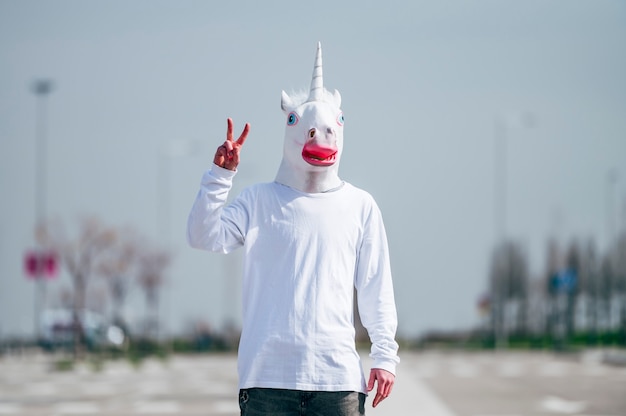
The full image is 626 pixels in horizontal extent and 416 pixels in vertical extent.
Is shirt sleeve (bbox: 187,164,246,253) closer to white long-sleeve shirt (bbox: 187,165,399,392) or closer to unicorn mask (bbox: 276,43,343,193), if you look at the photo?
white long-sleeve shirt (bbox: 187,165,399,392)

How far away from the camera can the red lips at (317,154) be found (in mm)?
5184

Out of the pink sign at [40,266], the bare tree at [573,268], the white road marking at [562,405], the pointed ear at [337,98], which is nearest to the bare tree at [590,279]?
the bare tree at [573,268]

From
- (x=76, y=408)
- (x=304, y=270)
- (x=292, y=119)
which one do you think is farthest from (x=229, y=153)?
(x=76, y=408)

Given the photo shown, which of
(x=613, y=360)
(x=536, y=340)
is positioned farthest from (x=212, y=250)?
(x=536, y=340)

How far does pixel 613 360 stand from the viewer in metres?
37.6

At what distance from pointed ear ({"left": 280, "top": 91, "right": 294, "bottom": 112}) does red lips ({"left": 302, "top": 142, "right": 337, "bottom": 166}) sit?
0.84 feet

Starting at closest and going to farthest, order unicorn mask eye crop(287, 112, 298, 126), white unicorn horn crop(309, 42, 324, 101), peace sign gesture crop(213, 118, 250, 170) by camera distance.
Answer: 1. peace sign gesture crop(213, 118, 250, 170)
2. unicorn mask eye crop(287, 112, 298, 126)
3. white unicorn horn crop(309, 42, 324, 101)

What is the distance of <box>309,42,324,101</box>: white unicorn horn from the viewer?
17.9 feet

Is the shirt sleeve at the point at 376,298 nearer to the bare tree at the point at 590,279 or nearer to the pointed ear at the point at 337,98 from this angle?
the pointed ear at the point at 337,98

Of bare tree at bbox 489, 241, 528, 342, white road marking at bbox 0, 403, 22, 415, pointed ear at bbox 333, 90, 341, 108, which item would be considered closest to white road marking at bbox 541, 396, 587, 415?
white road marking at bbox 0, 403, 22, 415

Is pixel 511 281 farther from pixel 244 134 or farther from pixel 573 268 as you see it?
pixel 244 134

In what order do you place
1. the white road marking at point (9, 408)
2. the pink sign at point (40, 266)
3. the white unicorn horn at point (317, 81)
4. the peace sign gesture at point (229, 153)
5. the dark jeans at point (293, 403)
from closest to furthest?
1. the dark jeans at point (293, 403)
2. the peace sign gesture at point (229, 153)
3. the white unicorn horn at point (317, 81)
4. the white road marking at point (9, 408)
5. the pink sign at point (40, 266)

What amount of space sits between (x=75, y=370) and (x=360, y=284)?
29192 millimetres

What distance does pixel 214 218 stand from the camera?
500 centimetres
